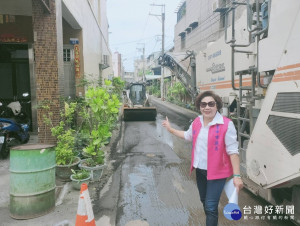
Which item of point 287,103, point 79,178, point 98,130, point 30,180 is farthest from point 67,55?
point 287,103

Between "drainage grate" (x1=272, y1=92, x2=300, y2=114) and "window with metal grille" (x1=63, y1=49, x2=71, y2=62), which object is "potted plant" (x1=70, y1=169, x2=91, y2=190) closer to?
"drainage grate" (x1=272, y1=92, x2=300, y2=114)

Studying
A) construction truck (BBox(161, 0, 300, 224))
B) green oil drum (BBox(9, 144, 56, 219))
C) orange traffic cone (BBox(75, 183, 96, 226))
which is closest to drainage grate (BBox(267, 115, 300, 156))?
construction truck (BBox(161, 0, 300, 224))

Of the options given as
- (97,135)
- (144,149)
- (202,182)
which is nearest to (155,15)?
(144,149)

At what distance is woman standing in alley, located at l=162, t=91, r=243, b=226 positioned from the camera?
108 inches

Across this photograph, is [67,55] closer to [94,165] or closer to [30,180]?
[94,165]

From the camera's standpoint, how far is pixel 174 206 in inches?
171

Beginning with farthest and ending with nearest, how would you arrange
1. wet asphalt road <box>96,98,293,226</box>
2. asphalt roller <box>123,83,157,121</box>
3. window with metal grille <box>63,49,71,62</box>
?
asphalt roller <box>123,83,157,121</box> → window with metal grille <box>63,49,71,62</box> → wet asphalt road <box>96,98,293,226</box>

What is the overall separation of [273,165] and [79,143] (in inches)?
173

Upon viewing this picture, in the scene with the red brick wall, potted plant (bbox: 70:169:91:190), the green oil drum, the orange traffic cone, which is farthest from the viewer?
the red brick wall

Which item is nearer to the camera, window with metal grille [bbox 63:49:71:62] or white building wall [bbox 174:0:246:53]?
window with metal grille [bbox 63:49:71:62]

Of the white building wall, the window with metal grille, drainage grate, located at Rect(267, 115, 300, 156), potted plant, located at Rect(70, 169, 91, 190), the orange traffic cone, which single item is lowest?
potted plant, located at Rect(70, 169, 91, 190)

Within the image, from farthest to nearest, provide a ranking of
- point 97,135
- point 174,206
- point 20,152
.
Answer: point 97,135, point 174,206, point 20,152

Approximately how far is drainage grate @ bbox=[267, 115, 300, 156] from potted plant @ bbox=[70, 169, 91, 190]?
3.25m

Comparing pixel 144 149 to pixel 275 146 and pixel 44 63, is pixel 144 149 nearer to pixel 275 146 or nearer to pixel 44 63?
pixel 44 63
